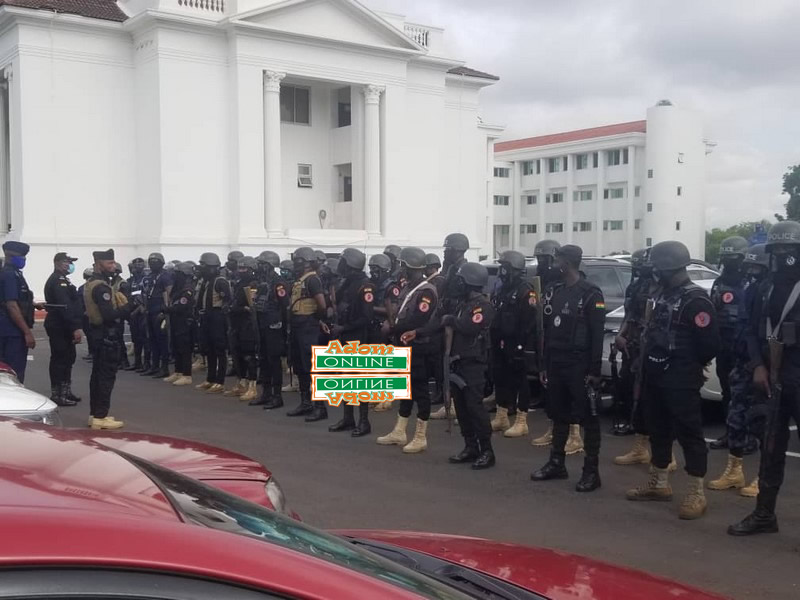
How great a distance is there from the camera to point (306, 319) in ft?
33.4

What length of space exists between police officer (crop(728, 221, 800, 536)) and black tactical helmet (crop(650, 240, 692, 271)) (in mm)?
631

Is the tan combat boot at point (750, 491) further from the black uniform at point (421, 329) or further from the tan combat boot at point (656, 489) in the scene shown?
the black uniform at point (421, 329)

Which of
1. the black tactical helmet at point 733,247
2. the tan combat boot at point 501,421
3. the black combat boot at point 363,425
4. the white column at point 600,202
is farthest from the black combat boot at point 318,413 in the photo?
the white column at point 600,202

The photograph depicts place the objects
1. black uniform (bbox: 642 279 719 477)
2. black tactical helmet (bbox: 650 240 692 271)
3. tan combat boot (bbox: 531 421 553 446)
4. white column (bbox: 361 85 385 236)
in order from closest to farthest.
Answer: black uniform (bbox: 642 279 719 477) < black tactical helmet (bbox: 650 240 692 271) < tan combat boot (bbox: 531 421 553 446) < white column (bbox: 361 85 385 236)

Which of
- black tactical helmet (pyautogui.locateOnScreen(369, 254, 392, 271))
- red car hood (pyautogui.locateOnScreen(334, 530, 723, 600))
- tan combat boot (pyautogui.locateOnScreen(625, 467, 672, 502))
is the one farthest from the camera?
black tactical helmet (pyautogui.locateOnScreen(369, 254, 392, 271))

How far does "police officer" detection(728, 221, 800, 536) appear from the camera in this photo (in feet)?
17.9

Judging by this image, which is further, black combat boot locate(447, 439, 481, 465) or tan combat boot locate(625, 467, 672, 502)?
→ black combat boot locate(447, 439, 481, 465)

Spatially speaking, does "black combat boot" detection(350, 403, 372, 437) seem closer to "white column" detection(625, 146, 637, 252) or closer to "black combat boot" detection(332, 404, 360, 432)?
"black combat boot" detection(332, 404, 360, 432)

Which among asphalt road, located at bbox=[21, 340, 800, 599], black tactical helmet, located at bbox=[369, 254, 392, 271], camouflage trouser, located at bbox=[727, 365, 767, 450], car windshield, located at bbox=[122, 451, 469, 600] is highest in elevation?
black tactical helmet, located at bbox=[369, 254, 392, 271]

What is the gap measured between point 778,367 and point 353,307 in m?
5.36

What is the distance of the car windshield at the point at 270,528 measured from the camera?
1.80 meters

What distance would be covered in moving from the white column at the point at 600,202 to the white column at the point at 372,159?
3507 cm

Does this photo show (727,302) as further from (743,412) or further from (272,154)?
(272,154)

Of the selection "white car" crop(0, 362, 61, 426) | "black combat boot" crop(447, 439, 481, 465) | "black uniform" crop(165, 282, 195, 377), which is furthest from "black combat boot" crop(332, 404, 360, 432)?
"black uniform" crop(165, 282, 195, 377)
